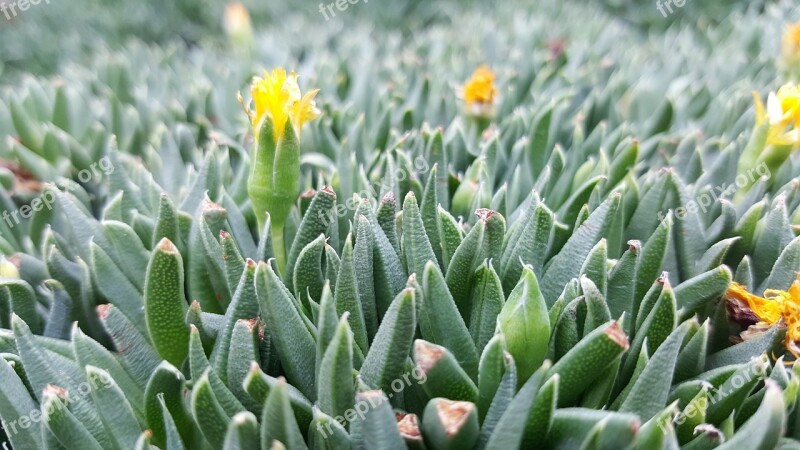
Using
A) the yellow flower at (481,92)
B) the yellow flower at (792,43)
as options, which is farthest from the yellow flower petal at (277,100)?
the yellow flower at (792,43)

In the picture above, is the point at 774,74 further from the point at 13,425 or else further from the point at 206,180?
the point at 13,425

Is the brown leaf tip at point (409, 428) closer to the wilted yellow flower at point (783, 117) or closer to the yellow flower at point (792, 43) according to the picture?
the wilted yellow flower at point (783, 117)

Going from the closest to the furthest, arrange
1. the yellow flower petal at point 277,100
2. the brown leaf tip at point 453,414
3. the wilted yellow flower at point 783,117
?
1. the brown leaf tip at point 453,414
2. the yellow flower petal at point 277,100
3. the wilted yellow flower at point 783,117

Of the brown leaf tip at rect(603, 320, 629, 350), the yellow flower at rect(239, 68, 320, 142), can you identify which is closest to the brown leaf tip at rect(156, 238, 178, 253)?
the yellow flower at rect(239, 68, 320, 142)

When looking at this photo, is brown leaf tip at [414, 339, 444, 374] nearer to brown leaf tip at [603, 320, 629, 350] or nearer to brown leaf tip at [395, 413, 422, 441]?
brown leaf tip at [395, 413, 422, 441]

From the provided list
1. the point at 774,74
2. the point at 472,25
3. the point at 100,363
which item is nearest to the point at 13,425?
the point at 100,363

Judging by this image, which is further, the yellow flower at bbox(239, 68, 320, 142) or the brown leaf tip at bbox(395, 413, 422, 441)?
the yellow flower at bbox(239, 68, 320, 142)

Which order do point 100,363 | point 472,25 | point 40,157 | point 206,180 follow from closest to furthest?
1. point 100,363
2. point 206,180
3. point 40,157
4. point 472,25

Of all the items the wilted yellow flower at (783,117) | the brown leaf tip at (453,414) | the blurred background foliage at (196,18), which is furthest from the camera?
the blurred background foliage at (196,18)

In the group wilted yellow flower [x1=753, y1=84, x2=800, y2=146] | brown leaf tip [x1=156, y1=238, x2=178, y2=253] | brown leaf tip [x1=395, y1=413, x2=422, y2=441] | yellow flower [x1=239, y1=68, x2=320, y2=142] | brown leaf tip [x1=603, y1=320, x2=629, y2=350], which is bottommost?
brown leaf tip [x1=395, y1=413, x2=422, y2=441]
